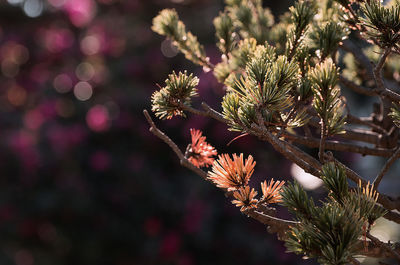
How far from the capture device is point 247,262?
3170mm

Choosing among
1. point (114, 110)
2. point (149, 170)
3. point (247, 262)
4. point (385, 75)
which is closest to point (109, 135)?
point (114, 110)

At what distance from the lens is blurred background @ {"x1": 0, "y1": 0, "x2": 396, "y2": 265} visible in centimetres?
322

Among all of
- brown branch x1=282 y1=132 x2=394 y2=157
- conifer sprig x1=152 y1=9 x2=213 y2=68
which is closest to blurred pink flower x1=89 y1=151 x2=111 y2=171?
conifer sprig x1=152 y1=9 x2=213 y2=68

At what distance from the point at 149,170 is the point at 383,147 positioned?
2.36 meters

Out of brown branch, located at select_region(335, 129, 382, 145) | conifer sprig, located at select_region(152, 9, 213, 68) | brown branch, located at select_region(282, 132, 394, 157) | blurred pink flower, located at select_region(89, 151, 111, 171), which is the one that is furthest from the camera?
blurred pink flower, located at select_region(89, 151, 111, 171)

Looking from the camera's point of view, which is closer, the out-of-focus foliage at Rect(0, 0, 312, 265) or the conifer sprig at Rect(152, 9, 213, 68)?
the conifer sprig at Rect(152, 9, 213, 68)

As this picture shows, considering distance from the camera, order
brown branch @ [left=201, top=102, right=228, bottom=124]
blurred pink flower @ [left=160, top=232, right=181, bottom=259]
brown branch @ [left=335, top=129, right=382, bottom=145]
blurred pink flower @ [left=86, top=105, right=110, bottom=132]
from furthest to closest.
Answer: blurred pink flower @ [left=86, top=105, right=110, bottom=132]
blurred pink flower @ [left=160, top=232, right=181, bottom=259]
brown branch @ [left=335, top=129, right=382, bottom=145]
brown branch @ [left=201, top=102, right=228, bottom=124]

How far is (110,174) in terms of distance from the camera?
343cm

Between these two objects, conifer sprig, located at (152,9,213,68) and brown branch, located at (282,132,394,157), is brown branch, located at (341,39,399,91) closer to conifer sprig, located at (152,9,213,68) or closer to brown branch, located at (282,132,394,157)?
brown branch, located at (282,132,394,157)

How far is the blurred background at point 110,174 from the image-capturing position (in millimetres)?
3221

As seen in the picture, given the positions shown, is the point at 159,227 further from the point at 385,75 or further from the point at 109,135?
the point at 385,75

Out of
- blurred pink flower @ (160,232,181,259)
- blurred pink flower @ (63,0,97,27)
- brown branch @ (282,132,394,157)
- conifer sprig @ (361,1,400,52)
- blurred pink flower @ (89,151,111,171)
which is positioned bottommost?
blurred pink flower @ (160,232,181,259)

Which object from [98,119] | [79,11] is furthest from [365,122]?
[79,11]

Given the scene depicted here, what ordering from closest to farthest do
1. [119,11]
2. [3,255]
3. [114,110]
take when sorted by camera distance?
[114,110]
[3,255]
[119,11]
